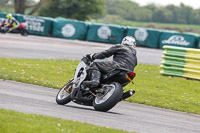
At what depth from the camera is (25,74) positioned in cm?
1340

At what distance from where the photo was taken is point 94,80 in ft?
27.5

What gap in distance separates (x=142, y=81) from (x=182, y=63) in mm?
2399

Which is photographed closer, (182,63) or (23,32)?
(182,63)

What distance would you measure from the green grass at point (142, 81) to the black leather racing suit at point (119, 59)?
303 cm

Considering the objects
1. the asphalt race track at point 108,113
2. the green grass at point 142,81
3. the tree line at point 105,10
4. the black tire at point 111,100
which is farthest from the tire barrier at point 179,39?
the black tire at point 111,100

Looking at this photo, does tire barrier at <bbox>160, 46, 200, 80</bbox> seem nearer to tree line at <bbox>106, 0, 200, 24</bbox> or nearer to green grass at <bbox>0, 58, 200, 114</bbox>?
green grass at <bbox>0, 58, 200, 114</bbox>

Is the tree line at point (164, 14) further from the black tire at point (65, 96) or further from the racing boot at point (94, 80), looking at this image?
Result: the racing boot at point (94, 80)

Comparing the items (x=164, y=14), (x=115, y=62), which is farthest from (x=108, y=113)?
(x=164, y=14)

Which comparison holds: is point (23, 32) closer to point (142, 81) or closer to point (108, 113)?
point (142, 81)

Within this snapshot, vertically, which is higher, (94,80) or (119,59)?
(119,59)

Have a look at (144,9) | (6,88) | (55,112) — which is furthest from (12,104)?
(144,9)

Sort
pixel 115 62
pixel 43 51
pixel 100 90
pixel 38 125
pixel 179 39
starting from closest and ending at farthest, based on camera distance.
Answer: pixel 38 125 < pixel 100 90 < pixel 115 62 < pixel 43 51 < pixel 179 39

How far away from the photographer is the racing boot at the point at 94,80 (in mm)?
8328

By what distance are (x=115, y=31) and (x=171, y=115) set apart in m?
24.7
